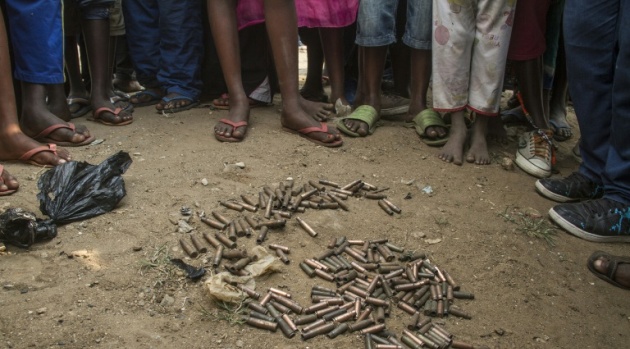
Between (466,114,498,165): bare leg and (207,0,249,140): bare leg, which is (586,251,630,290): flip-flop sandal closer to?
(466,114,498,165): bare leg

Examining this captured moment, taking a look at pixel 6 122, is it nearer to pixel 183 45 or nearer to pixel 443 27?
pixel 183 45

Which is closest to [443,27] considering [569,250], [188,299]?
[569,250]

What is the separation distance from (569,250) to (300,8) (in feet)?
11.4

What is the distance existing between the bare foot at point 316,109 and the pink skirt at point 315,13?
30.7 inches

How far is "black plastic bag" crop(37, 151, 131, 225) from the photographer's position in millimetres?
4008

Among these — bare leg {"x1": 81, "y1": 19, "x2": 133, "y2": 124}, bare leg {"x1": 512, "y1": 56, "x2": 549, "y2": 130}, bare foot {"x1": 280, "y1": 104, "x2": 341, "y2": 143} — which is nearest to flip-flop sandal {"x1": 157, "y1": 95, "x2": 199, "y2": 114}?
bare leg {"x1": 81, "y1": 19, "x2": 133, "y2": 124}

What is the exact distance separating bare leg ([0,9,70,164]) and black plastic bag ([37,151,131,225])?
0.55 m

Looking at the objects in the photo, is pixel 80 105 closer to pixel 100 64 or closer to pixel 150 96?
pixel 100 64

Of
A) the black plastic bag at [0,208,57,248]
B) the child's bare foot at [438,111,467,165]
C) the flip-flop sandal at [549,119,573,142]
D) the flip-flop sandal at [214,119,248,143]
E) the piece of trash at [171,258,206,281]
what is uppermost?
the black plastic bag at [0,208,57,248]

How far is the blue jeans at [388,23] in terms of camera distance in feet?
18.4

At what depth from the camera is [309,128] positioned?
5.54 meters

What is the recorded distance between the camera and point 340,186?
4.83 meters

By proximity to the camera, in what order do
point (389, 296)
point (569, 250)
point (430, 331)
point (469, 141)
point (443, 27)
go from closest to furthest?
point (430, 331) → point (389, 296) → point (569, 250) → point (443, 27) → point (469, 141)

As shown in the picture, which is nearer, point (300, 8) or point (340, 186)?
point (340, 186)
